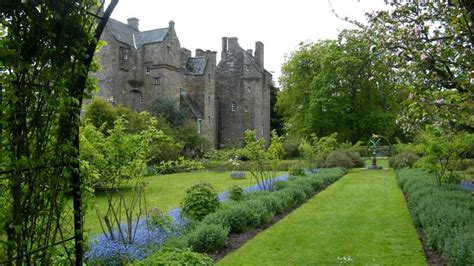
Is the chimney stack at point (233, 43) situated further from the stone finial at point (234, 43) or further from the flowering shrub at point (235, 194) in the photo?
the flowering shrub at point (235, 194)

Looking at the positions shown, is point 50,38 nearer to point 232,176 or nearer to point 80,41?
point 80,41

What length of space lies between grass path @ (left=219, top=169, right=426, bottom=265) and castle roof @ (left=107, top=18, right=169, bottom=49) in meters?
30.2

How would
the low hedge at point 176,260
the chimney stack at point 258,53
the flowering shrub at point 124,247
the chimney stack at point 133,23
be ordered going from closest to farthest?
the low hedge at point 176,260
the flowering shrub at point 124,247
the chimney stack at point 133,23
the chimney stack at point 258,53

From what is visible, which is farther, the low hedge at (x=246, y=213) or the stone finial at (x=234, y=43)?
the stone finial at (x=234, y=43)

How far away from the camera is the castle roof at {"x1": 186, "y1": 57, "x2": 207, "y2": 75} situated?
4462 centimetres

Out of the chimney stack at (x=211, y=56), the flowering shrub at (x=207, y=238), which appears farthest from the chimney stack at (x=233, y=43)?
the flowering shrub at (x=207, y=238)

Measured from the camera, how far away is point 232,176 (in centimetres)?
2375

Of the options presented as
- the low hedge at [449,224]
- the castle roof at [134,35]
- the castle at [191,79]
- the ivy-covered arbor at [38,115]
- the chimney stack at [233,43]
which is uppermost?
the chimney stack at [233,43]

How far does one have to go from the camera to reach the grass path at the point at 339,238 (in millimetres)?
7324

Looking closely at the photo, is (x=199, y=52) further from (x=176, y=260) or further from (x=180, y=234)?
(x=176, y=260)

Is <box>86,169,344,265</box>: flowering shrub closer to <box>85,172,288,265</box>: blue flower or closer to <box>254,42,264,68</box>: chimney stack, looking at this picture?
<box>85,172,288,265</box>: blue flower

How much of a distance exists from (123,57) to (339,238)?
112ft

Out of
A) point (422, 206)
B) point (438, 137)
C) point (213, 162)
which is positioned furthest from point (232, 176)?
point (422, 206)

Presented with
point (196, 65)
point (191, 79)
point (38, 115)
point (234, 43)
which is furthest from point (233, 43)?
point (38, 115)
